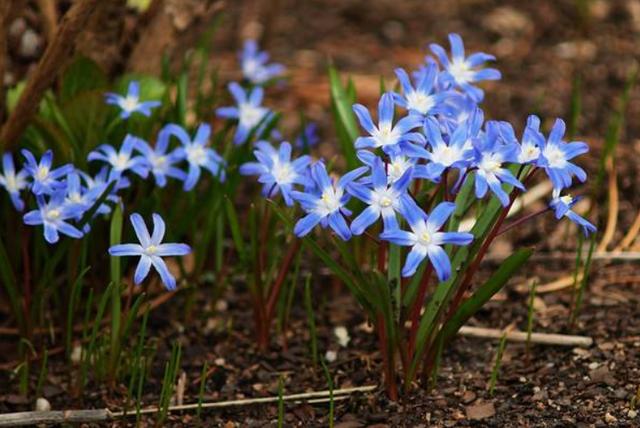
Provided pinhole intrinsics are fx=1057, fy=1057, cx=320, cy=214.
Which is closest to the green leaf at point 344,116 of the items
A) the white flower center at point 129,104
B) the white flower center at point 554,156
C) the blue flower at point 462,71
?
the blue flower at point 462,71

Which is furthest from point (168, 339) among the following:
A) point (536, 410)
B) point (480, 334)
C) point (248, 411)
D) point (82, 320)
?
point (536, 410)

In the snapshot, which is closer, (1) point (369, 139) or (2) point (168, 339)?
(1) point (369, 139)

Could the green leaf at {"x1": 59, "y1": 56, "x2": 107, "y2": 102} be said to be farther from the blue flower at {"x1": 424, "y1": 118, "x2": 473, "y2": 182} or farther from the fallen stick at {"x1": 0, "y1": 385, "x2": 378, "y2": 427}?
the blue flower at {"x1": 424, "y1": 118, "x2": 473, "y2": 182}

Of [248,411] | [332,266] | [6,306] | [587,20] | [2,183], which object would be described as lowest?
[248,411]

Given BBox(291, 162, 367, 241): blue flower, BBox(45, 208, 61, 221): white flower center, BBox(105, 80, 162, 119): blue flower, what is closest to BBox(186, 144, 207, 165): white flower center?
BBox(105, 80, 162, 119): blue flower

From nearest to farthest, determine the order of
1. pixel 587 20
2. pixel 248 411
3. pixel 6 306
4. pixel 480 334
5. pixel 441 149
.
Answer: pixel 441 149
pixel 248 411
pixel 480 334
pixel 6 306
pixel 587 20

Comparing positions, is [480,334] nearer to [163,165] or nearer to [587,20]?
[163,165]

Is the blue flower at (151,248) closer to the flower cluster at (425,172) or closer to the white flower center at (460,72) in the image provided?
the flower cluster at (425,172)
